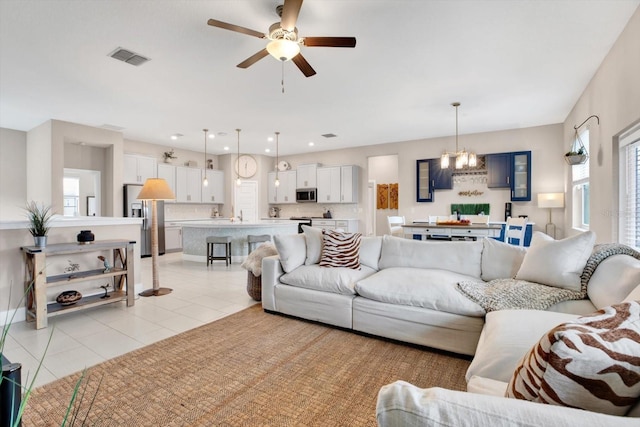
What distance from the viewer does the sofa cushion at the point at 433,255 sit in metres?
2.94

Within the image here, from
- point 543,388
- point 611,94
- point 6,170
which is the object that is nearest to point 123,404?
point 543,388

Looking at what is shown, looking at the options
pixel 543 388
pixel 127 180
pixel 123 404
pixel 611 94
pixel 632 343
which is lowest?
pixel 123 404

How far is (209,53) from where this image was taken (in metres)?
3.27

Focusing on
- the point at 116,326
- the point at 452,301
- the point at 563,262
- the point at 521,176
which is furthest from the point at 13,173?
the point at 521,176

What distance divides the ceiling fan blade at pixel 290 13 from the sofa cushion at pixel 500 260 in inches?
99.7

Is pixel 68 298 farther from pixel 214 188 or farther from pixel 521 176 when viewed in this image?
pixel 521 176

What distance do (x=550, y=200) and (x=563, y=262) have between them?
4119mm

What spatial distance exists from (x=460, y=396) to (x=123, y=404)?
6.42 ft

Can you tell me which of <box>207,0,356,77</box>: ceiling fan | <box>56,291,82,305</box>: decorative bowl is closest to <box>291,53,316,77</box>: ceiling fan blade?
<box>207,0,356,77</box>: ceiling fan

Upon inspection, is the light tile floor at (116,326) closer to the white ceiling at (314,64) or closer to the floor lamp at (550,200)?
the white ceiling at (314,64)

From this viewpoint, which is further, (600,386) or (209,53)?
(209,53)

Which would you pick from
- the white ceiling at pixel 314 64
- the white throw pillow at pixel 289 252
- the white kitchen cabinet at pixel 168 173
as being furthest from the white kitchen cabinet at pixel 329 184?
A: the white throw pillow at pixel 289 252

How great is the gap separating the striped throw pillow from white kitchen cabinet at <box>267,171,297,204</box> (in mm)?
5594

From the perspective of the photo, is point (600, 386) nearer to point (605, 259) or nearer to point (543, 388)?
point (543, 388)
